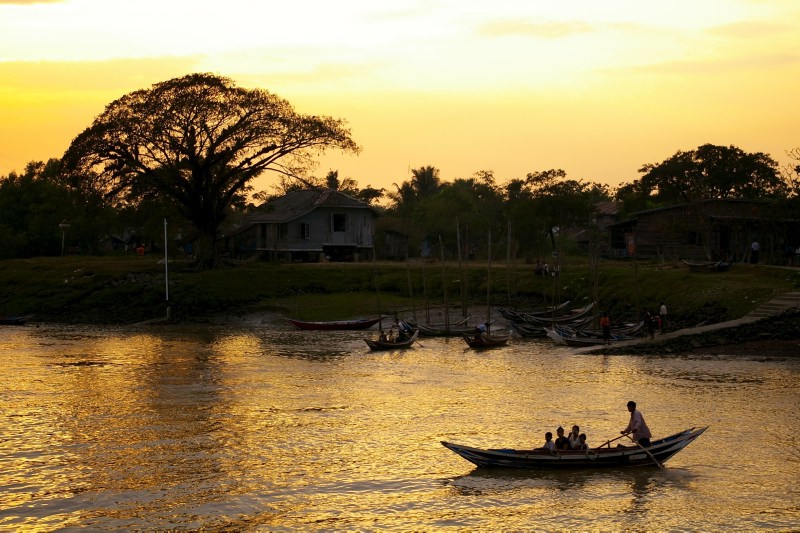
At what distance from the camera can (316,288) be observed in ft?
241

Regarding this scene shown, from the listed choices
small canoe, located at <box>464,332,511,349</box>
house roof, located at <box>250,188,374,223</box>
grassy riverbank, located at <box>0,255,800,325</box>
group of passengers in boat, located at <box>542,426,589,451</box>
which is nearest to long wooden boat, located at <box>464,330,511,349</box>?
small canoe, located at <box>464,332,511,349</box>

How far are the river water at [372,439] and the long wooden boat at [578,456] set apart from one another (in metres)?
A: 0.33

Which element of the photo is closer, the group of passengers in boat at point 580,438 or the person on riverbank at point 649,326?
the group of passengers in boat at point 580,438

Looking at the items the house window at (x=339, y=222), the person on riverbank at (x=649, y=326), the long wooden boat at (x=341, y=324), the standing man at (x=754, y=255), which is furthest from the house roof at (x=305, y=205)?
the person on riverbank at (x=649, y=326)

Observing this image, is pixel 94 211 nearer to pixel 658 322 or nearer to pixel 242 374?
pixel 242 374

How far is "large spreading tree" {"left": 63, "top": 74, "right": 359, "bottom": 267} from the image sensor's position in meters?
71.6

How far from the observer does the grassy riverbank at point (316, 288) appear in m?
61.6

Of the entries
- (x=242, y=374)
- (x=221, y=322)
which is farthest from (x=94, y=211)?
(x=242, y=374)

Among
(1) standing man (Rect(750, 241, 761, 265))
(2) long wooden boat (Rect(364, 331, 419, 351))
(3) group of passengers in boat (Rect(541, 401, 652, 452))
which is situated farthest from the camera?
(1) standing man (Rect(750, 241, 761, 265))

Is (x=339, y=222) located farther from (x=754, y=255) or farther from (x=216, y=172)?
(x=754, y=255)

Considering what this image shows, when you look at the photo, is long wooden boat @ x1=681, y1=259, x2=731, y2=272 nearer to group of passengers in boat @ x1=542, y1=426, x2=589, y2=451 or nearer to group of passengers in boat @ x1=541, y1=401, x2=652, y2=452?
group of passengers in boat @ x1=541, y1=401, x2=652, y2=452

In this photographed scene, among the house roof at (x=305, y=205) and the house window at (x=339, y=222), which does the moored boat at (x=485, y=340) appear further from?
the house window at (x=339, y=222)

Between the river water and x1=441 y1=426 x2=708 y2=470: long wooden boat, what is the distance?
326 mm

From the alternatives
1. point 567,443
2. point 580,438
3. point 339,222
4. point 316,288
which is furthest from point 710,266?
point 339,222
